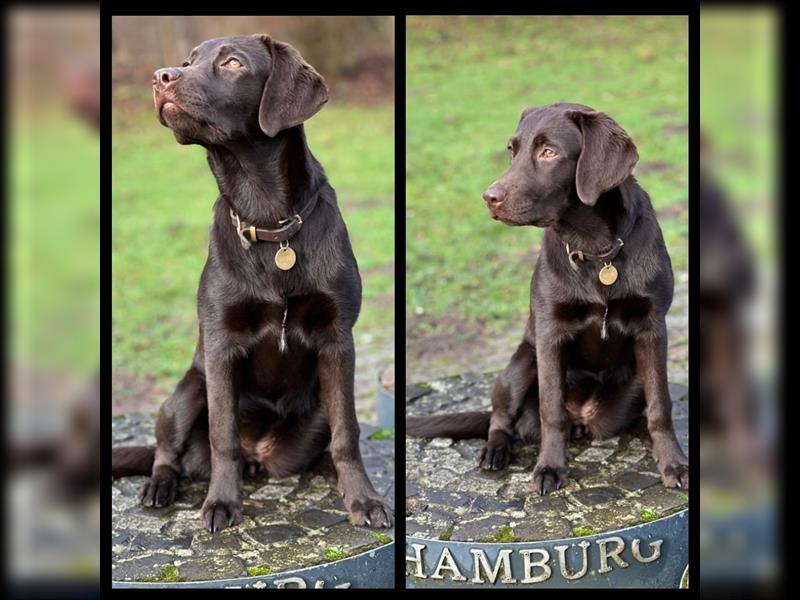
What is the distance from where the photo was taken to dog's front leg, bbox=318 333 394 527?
107 inches

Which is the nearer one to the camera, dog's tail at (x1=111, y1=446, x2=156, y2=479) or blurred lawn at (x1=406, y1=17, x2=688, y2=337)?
dog's tail at (x1=111, y1=446, x2=156, y2=479)

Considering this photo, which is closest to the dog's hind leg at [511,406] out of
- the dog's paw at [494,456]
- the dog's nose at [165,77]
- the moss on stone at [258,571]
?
the dog's paw at [494,456]

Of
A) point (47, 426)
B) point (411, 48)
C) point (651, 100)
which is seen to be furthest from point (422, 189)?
point (47, 426)

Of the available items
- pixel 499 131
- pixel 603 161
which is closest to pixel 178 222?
pixel 499 131

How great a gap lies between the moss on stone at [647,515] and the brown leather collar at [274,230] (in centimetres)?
124

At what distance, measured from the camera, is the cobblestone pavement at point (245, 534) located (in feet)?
8.41

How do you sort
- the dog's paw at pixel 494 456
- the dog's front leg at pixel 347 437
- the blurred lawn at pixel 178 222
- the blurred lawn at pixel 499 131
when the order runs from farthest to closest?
the blurred lawn at pixel 178 222 < the blurred lawn at pixel 499 131 < the dog's paw at pixel 494 456 < the dog's front leg at pixel 347 437

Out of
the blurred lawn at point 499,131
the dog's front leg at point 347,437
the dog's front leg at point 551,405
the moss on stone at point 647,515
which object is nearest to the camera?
the moss on stone at point 647,515

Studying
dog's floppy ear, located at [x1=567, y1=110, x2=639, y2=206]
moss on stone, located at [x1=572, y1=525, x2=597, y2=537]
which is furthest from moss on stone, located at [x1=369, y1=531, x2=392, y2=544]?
dog's floppy ear, located at [x1=567, y1=110, x2=639, y2=206]

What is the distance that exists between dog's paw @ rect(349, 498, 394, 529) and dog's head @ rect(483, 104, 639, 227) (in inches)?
35.1

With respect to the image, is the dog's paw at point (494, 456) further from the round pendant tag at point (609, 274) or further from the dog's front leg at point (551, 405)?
the round pendant tag at point (609, 274)

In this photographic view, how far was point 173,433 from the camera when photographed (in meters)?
2.88

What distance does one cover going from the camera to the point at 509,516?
106 inches

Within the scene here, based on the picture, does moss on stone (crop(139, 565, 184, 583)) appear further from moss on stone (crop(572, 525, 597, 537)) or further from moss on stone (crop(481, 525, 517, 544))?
moss on stone (crop(572, 525, 597, 537))
